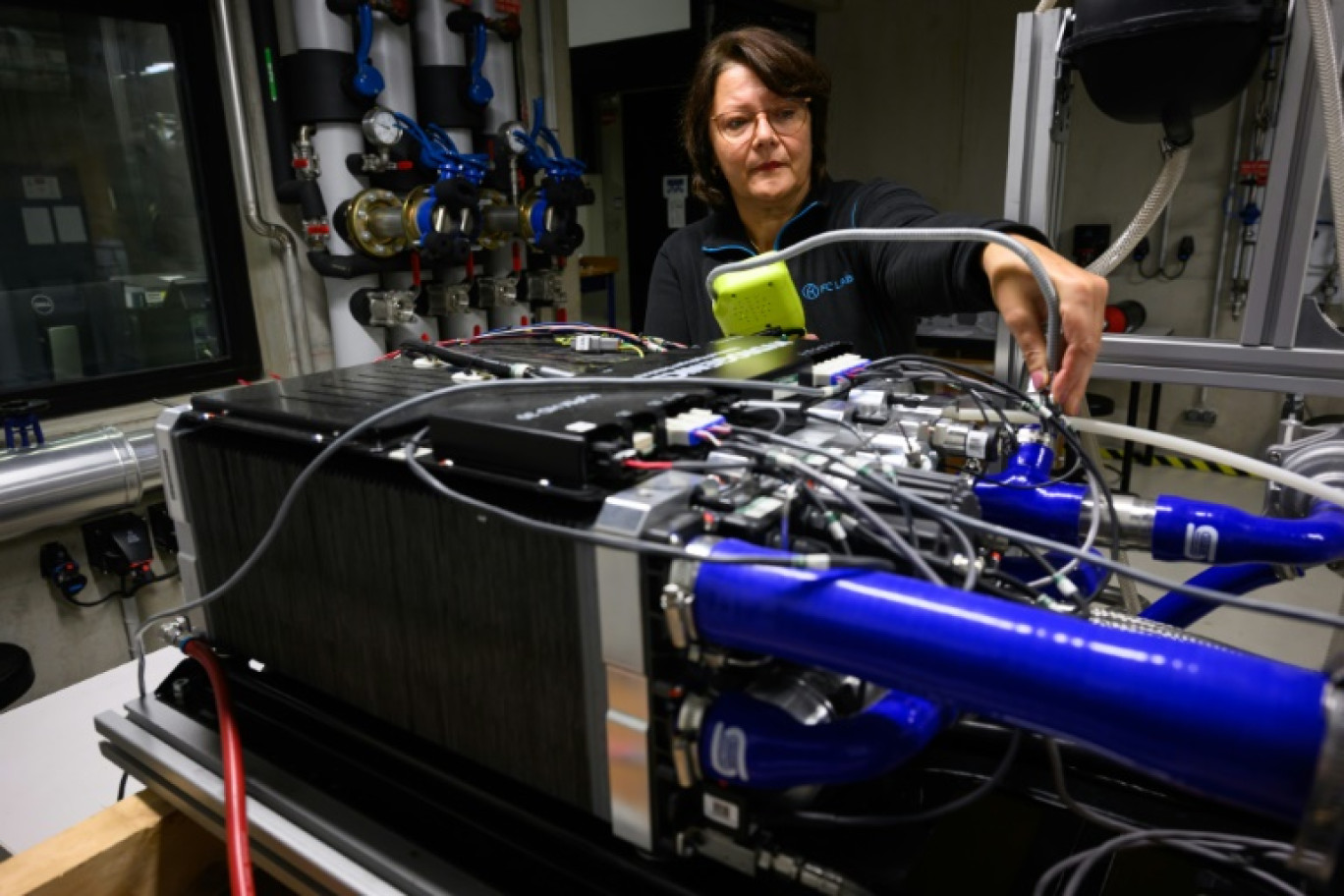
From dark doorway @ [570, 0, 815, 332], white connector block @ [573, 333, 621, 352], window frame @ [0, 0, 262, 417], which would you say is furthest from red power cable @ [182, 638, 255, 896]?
dark doorway @ [570, 0, 815, 332]

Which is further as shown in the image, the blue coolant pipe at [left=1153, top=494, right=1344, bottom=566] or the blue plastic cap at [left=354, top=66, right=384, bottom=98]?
the blue plastic cap at [left=354, top=66, right=384, bottom=98]

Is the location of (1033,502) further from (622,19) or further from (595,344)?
(622,19)

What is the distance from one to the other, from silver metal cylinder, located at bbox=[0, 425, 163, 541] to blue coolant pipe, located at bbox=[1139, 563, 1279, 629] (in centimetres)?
162

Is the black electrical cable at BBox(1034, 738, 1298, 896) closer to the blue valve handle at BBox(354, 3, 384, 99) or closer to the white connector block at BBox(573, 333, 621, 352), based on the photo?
the white connector block at BBox(573, 333, 621, 352)

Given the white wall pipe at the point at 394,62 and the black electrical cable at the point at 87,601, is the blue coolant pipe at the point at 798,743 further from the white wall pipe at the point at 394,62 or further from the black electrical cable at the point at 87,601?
the black electrical cable at the point at 87,601

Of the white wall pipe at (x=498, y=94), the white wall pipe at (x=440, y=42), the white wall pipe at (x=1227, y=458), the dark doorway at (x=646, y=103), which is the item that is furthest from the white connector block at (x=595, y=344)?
the dark doorway at (x=646, y=103)

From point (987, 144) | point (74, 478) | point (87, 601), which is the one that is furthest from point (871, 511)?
point (987, 144)

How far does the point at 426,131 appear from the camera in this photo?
2.25 meters

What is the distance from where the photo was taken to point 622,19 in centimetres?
360

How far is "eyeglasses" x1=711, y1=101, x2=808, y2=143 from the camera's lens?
4.07 ft

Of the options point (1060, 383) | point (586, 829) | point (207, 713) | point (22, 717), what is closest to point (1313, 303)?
point (1060, 383)

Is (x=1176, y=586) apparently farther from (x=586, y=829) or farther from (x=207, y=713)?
(x=207, y=713)

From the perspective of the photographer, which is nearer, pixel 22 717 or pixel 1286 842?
pixel 1286 842

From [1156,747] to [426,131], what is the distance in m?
2.34
